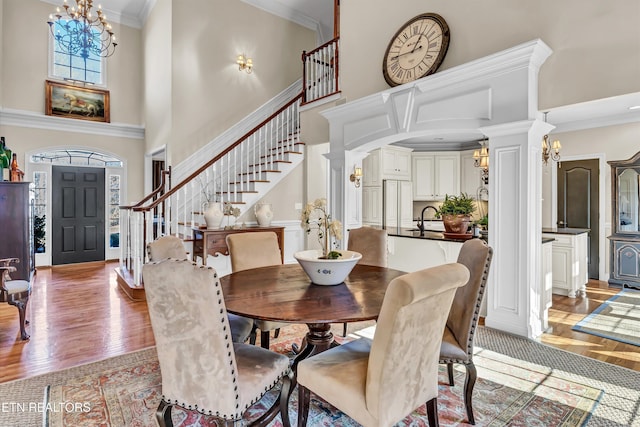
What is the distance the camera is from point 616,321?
3.64m

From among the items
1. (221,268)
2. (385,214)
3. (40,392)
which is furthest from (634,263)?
(40,392)

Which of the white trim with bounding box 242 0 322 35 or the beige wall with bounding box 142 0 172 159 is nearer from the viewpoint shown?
the beige wall with bounding box 142 0 172 159

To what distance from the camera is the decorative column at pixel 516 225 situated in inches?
121

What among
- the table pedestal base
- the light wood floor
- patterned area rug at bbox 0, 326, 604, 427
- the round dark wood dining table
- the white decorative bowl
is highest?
the white decorative bowl

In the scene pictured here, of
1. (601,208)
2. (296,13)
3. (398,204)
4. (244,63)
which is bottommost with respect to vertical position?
(601,208)

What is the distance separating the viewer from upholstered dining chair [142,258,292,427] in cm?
141

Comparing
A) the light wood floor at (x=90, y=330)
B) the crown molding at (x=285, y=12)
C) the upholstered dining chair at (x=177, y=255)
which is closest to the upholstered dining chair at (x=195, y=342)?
the upholstered dining chair at (x=177, y=255)

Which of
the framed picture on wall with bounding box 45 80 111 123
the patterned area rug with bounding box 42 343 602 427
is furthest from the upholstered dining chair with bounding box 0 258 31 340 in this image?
the framed picture on wall with bounding box 45 80 111 123

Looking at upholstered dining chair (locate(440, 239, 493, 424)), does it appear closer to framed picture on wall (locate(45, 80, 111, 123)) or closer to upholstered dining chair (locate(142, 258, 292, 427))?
upholstered dining chair (locate(142, 258, 292, 427))

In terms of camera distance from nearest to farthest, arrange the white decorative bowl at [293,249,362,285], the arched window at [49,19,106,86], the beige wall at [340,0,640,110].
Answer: the white decorative bowl at [293,249,362,285], the beige wall at [340,0,640,110], the arched window at [49,19,106,86]

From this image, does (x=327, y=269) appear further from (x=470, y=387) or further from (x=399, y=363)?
(x=470, y=387)

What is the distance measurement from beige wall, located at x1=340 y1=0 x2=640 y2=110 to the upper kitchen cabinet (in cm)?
361

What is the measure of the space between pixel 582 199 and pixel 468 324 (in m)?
5.01

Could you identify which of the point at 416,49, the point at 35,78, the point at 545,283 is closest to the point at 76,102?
the point at 35,78
